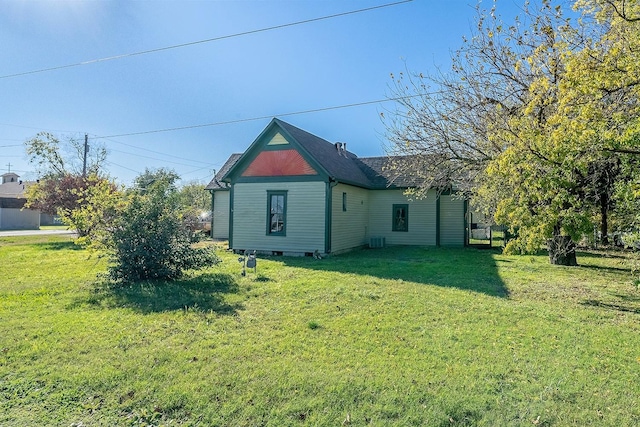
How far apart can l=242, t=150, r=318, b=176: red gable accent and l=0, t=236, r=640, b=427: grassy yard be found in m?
6.80

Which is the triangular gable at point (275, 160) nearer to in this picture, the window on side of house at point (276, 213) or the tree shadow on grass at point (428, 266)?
the window on side of house at point (276, 213)

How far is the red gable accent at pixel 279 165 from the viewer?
14422 mm

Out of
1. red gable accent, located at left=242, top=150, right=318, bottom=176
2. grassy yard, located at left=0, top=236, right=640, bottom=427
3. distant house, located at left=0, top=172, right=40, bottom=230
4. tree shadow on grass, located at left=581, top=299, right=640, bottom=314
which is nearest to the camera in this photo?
grassy yard, located at left=0, top=236, right=640, bottom=427

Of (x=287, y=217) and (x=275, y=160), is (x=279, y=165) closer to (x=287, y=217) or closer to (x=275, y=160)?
(x=275, y=160)

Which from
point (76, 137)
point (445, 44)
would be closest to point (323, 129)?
point (445, 44)

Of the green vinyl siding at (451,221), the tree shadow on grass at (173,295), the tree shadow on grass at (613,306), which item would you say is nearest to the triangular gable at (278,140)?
the tree shadow on grass at (173,295)

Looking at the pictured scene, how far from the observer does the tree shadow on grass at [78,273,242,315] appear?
6.42m

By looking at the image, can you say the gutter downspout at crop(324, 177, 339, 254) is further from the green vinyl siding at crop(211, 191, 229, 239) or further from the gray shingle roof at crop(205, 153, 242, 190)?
the green vinyl siding at crop(211, 191, 229, 239)

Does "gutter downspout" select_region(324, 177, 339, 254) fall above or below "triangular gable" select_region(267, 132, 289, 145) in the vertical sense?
below

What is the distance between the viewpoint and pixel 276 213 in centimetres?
1488

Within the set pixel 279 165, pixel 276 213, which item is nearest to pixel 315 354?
pixel 276 213

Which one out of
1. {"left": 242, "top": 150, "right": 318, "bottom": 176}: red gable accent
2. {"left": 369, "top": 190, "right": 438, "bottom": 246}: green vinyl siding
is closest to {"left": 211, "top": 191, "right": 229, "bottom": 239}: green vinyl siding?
{"left": 242, "top": 150, "right": 318, "bottom": 176}: red gable accent

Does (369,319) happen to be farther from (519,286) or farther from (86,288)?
(86,288)

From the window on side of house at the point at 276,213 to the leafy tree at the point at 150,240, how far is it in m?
5.70
